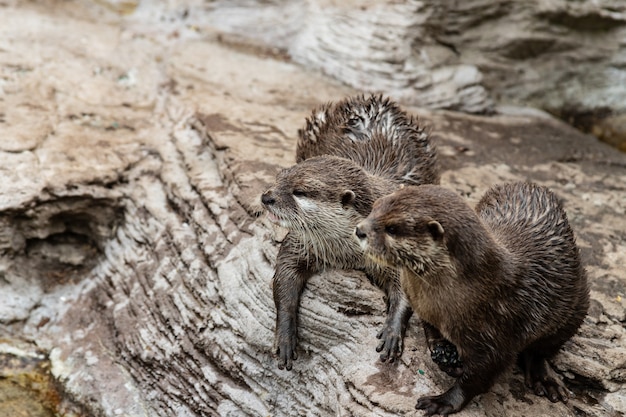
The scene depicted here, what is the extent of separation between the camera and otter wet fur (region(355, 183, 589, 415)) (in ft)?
9.14

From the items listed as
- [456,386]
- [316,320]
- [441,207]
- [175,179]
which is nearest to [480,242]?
[441,207]

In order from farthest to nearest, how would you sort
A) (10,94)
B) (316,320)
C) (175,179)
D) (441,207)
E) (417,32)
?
(417,32), (10,94), (175,179), (316,320), (441,207)

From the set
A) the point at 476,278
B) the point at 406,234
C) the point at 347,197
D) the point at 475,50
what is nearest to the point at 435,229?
the point at 406,234

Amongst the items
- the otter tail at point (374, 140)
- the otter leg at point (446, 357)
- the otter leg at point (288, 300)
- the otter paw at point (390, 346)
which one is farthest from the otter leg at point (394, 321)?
the otter tail at point (374, 140)

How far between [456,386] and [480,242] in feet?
1.96

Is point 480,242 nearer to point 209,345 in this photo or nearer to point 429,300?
point 429,300

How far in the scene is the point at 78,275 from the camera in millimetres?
4859

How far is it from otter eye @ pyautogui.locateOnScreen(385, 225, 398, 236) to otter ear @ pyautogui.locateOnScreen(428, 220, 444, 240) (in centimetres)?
13

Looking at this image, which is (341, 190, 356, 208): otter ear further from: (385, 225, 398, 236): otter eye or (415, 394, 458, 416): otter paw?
(415, 394, 458, 416): otter paw

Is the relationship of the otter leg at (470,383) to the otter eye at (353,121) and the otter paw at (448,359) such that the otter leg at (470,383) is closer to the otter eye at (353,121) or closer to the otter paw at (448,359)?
the otter paw at (448,359)

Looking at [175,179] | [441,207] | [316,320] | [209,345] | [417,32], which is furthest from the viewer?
[417,32]

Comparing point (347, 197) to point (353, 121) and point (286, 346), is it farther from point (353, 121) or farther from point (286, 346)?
point (353, 121)

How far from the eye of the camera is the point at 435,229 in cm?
272

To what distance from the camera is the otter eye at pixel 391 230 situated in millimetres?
2801
